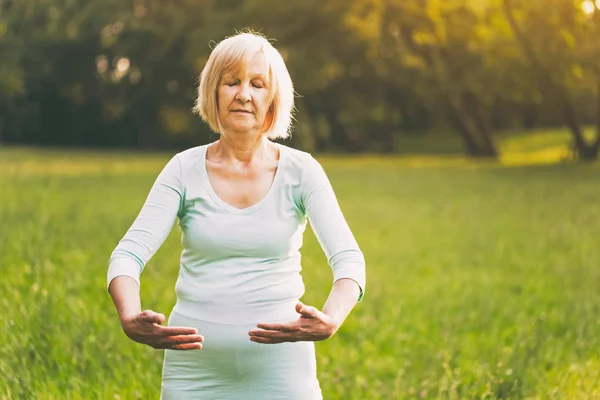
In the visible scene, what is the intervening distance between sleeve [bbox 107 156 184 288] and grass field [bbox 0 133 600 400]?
1333 millimetres

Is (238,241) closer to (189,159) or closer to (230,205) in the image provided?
(230,205)

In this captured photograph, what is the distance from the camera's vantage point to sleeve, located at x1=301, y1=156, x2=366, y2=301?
304cm

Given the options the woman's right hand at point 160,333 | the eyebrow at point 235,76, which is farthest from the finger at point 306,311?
the eyebrow at point 235,76

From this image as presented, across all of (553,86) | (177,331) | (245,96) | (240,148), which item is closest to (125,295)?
(177,331)

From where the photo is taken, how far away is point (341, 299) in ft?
9.57

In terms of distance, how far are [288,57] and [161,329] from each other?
38022 mm

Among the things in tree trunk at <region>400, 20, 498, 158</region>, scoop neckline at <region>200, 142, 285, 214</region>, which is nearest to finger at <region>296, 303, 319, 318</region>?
scoop neckline at <region>200, 142, 285, 214</region>

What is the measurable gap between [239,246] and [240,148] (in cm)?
37

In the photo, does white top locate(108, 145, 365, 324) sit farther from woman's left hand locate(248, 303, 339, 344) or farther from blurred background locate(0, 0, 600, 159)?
blurred background locate(0, 0, 600, 159)

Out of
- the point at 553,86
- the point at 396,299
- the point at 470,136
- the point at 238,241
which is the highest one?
the point at 238,241

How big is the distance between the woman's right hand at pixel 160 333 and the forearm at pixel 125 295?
0.05 metres

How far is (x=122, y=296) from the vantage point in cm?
284

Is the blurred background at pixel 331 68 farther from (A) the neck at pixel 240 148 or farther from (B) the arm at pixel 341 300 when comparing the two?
(B) the arm at pixel 341 300

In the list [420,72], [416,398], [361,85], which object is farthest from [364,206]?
[361,85]
